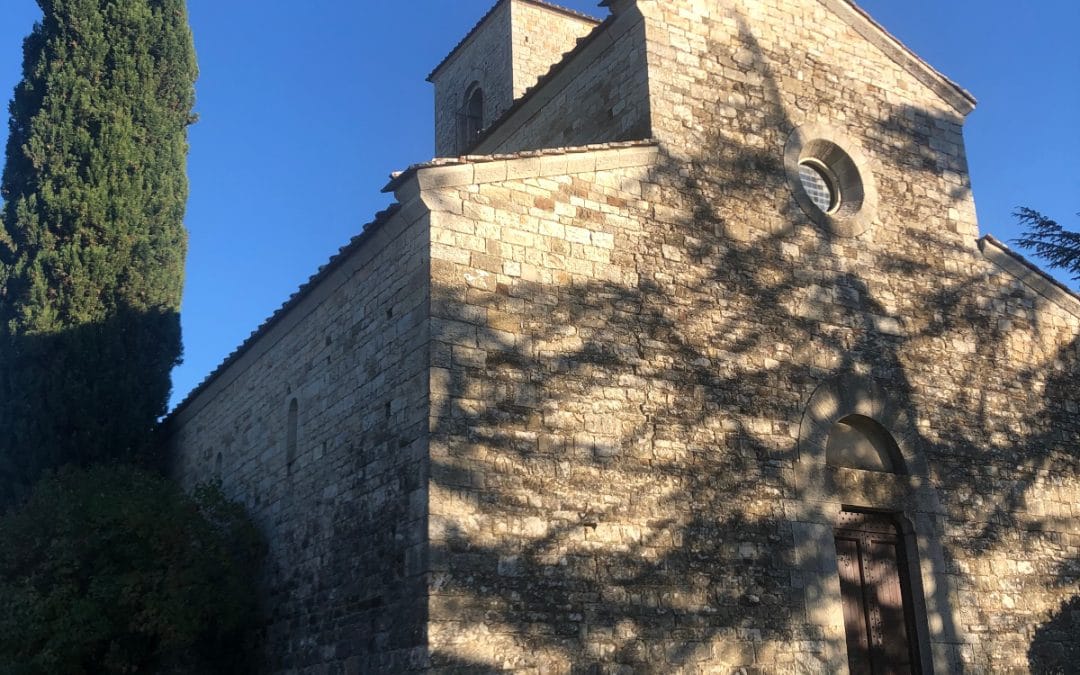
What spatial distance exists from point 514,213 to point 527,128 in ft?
14.0

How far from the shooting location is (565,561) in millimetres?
8242

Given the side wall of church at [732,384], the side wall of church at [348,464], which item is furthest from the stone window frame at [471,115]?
the side wall of church at [732,384]

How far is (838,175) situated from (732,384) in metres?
3.49

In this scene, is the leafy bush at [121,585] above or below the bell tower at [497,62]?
below

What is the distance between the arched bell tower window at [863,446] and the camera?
405 inches

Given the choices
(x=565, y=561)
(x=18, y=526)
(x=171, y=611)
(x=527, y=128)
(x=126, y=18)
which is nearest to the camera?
(x=565, y=561)

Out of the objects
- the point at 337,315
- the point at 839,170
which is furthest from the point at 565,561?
the point at 839,170

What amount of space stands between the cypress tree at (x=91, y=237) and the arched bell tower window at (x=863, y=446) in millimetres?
9931

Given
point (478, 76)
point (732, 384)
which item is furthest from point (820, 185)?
point (478, 76)

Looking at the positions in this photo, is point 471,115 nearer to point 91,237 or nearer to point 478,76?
point 478,76

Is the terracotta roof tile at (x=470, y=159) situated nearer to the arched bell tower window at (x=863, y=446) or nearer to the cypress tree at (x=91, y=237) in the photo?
the arched bell tower window at (x=863, y=446)

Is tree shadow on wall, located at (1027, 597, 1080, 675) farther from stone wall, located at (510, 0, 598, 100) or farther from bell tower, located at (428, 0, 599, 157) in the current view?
stone wall, located at (510, 0, 598, 100)

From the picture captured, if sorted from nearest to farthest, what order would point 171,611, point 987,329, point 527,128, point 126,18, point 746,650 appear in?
point 746,650 → point 171,611 → point 987,329 → point 527,128 → point 126,18

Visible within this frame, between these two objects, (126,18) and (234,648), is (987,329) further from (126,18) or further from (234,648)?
(126,18)
